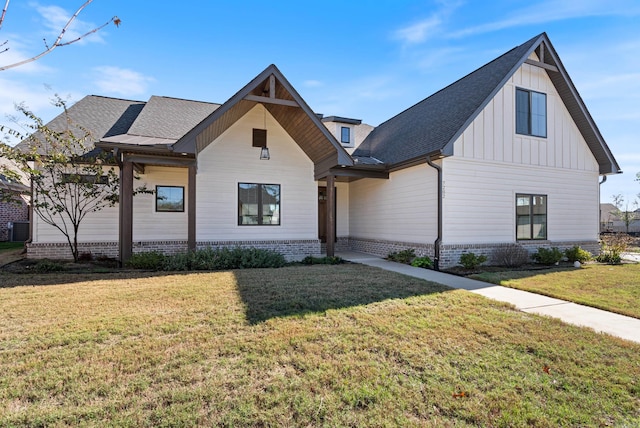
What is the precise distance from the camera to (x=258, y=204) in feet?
39.1

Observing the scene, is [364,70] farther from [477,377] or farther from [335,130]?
[477,377]

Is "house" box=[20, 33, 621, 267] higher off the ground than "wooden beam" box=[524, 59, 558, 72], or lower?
lower

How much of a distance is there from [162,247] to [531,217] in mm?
13248

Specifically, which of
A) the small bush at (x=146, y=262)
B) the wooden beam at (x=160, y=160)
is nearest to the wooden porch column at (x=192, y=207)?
the wooden beam at (x=160, y=160)

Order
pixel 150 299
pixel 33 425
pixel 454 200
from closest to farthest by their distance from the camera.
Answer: pixel 33 425 < pixel 150 299 < pixel 454 200

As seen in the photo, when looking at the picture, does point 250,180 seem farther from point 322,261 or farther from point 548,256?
point 548,256

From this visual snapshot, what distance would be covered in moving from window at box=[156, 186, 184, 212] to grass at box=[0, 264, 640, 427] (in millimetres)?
6077

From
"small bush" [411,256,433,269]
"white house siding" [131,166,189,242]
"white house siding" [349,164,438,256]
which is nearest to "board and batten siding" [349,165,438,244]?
"white house siding" [349,164,438,256]

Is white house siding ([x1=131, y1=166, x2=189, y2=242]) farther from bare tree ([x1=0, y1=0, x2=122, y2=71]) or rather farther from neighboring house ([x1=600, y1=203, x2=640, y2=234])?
neighboring house ([x1=600, y1=203, x2=640, y2=234])

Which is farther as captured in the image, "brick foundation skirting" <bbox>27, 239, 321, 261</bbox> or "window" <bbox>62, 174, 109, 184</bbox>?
"brick foundation skirting" <bbox>27, 239, 321, 261</bbox>

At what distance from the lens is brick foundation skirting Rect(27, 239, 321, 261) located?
10.5 meters

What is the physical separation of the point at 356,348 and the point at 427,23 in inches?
435

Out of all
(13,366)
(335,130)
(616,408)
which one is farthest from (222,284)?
(335,130)

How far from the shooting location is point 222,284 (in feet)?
22.0
